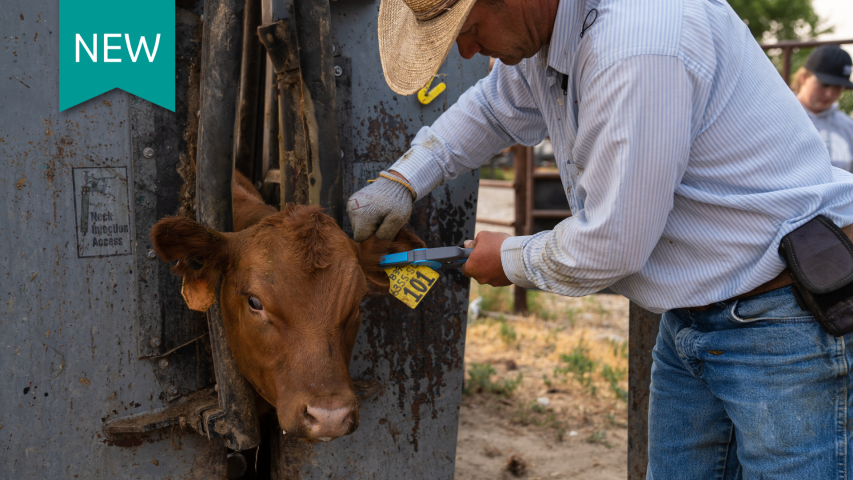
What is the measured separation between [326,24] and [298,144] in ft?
1.50

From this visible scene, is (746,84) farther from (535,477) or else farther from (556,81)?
(535,477)

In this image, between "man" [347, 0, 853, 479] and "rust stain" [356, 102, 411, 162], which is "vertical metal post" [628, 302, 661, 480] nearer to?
"man" [347, 0, 853, 479]

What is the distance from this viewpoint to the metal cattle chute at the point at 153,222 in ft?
7.45

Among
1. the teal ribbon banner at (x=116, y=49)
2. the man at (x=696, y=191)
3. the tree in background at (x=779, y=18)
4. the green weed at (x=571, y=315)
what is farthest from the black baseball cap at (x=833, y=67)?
the tree in background at (x=779, y=18)

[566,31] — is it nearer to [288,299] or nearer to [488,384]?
[288,299]

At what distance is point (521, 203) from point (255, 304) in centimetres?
540

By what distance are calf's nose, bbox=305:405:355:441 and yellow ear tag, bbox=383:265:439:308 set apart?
49 cm

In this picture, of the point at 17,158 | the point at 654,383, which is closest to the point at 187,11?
the point at 17,158

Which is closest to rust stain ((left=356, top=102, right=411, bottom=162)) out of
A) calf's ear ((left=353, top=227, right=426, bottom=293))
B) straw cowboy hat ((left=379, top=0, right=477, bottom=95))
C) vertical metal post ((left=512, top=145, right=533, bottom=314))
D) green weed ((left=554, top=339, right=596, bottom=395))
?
calf's ear ((left=353, top=227, right=426, bottom=293))

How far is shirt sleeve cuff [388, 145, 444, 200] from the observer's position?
8.00 feet

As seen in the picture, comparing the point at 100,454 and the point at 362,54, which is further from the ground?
the point at 362,54

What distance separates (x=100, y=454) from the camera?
7.97 ft

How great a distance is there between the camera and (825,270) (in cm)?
160

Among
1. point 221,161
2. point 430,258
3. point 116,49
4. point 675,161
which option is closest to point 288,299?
point 430,258
